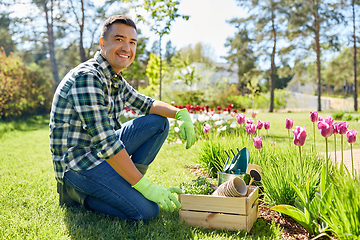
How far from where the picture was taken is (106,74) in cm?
195

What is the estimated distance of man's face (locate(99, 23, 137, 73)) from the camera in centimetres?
190

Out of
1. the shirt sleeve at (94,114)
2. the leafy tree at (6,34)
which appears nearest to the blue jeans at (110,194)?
the shirt sleeve at (94,114)

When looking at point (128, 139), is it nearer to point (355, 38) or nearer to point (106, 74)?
point (106, 74)

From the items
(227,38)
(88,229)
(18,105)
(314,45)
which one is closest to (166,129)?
(88,229)

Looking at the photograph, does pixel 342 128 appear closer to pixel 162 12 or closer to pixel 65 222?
pixel 65 222

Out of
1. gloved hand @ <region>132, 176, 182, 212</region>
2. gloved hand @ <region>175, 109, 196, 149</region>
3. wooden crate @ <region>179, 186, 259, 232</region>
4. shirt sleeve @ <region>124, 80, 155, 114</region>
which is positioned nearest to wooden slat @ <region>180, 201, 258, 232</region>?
wooden crate @ <region>179, 186, 259, 232</region>

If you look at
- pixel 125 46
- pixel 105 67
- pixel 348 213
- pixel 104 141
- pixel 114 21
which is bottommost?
pixel 348 213

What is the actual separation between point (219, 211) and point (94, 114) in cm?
101

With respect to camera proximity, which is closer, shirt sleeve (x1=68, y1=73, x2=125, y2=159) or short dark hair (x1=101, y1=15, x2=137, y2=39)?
shirt sleeve (x1=68, y1=73, x2=125, y2=159)

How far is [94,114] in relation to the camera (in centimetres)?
162

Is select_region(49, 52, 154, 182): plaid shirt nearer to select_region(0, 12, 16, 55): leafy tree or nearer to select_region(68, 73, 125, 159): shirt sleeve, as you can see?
select_region(68, 73, 125, 159): shirt sleeve

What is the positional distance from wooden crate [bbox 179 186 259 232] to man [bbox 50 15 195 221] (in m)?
0.12

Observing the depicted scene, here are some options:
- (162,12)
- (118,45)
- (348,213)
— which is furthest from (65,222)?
(162,12)

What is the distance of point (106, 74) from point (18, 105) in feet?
31.7
